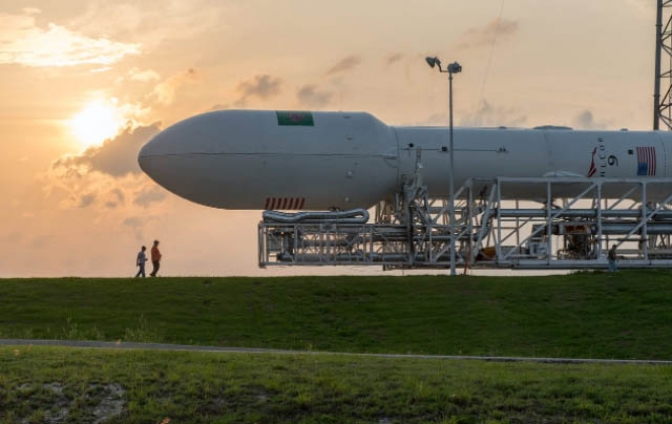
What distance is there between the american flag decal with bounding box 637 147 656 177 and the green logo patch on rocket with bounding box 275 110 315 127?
39.9 ft

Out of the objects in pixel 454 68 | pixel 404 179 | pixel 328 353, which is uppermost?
pixel 454 68

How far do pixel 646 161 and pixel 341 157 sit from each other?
38.0 ft

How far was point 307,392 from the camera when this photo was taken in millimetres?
17125

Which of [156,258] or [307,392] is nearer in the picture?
[307,392]

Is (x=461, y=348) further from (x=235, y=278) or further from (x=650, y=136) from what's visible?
(x=650, y=136)

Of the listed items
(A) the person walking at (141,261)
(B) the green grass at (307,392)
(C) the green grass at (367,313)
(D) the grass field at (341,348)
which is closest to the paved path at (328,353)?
(D) the grass field at (341,348)

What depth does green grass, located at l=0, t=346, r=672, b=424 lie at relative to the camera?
1652 centimetres

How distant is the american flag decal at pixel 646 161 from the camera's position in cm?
3981

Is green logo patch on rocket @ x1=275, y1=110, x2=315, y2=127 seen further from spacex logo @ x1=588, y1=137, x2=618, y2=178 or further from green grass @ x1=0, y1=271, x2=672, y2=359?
spacex logo @ x1=588, y1=137, x2=618, y2=178

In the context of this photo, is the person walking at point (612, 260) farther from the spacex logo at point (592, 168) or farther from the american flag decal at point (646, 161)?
the american flag decal at point (646, 161)

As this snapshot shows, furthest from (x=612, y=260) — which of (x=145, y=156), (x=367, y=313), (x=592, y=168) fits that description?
(x=145, y=156)

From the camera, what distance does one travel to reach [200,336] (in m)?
27.1

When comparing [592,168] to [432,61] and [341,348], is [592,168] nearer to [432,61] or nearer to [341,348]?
[432,61]

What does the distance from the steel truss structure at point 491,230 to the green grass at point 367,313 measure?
2.95m
